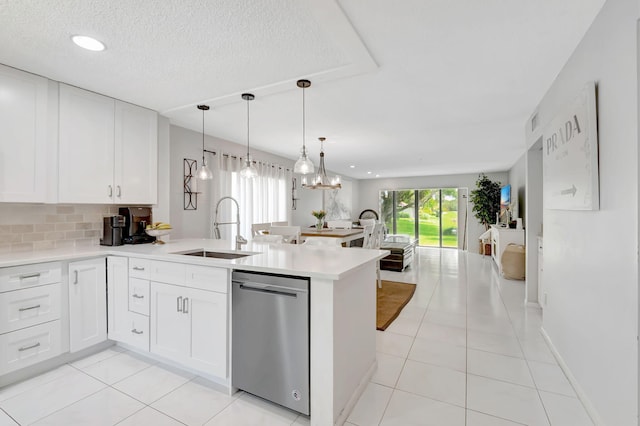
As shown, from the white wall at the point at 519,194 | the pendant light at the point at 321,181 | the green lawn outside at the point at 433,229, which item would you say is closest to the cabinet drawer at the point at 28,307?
the pendant light at the point at 321,181

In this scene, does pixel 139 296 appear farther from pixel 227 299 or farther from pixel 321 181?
pixel 321 181

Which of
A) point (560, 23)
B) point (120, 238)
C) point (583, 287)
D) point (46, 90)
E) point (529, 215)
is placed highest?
point (560, 23)

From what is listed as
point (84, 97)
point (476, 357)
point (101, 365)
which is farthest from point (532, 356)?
point (84, 97)

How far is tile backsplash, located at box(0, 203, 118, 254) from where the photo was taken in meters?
2.41

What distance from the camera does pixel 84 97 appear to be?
8.64 feet

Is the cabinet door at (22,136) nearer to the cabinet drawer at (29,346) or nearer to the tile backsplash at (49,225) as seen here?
the tile backsplash at (49,225)

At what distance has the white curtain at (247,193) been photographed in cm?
446

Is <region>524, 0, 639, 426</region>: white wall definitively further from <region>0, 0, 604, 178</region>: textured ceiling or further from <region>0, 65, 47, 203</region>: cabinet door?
<region>0, 65, 47, 203</region>: cabinet door

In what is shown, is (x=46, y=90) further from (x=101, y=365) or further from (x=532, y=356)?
(x=532, y=356)

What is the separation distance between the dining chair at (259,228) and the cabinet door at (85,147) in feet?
6.26

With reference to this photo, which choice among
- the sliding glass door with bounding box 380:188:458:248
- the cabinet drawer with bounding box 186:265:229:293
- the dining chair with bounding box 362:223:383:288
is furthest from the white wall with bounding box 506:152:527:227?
the cabinet drawer with bounding box 186:265:229:293

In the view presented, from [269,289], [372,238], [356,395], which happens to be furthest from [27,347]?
[372,238]

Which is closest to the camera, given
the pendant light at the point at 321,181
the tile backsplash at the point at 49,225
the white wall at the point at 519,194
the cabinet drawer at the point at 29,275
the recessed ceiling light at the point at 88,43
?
the recessed ceiling light at the point at 88,43

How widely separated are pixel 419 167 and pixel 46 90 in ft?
23.4
